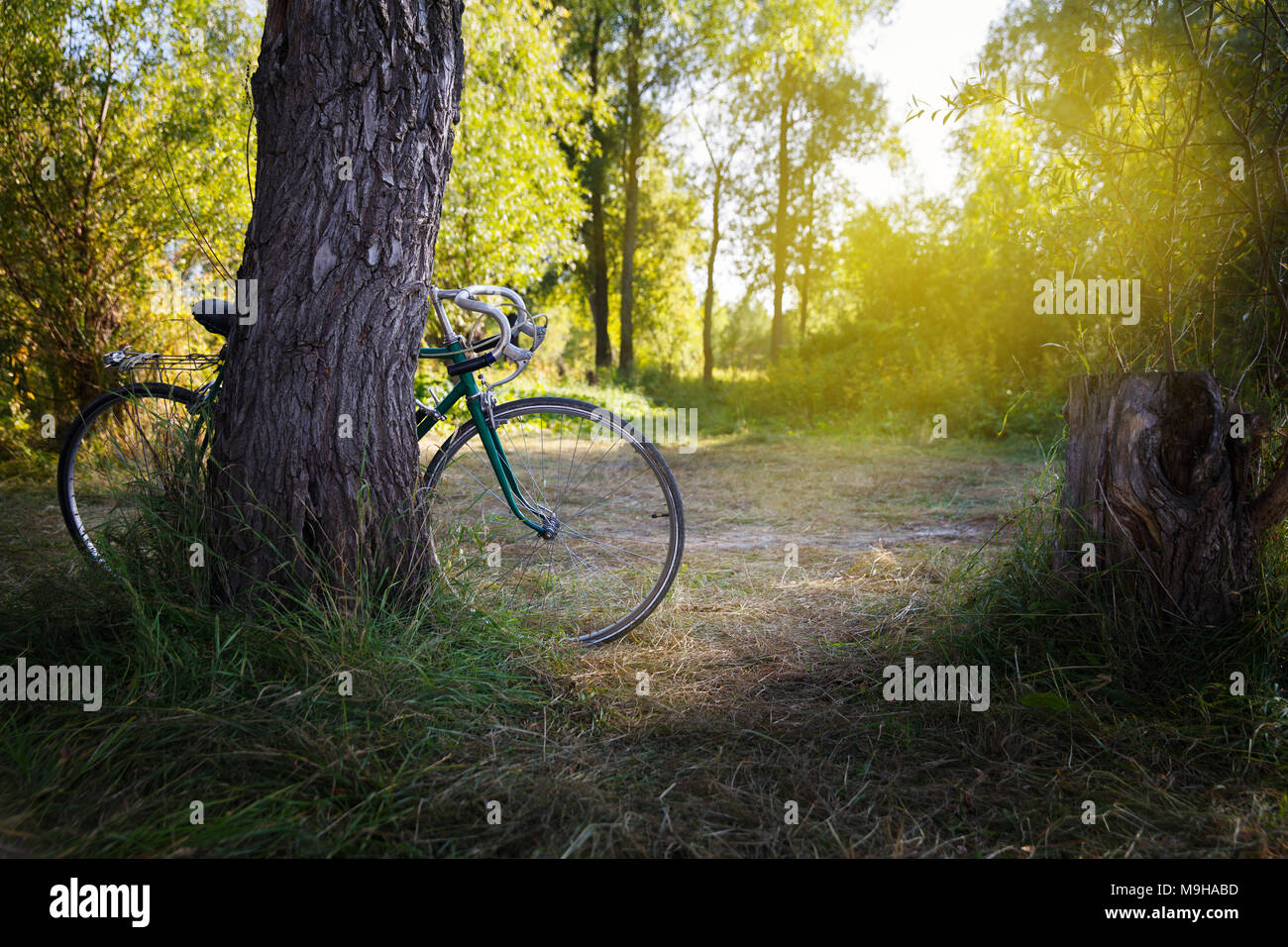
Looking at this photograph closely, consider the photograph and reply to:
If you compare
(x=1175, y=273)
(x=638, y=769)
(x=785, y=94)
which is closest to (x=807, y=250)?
(x=785, y=94)

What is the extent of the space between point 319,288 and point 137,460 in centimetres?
100

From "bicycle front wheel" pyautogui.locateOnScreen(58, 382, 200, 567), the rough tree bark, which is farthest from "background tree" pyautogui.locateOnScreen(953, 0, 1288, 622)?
"bicycle front wheel" pyautogui.locateOnScreen(58, 382, 200, 567)

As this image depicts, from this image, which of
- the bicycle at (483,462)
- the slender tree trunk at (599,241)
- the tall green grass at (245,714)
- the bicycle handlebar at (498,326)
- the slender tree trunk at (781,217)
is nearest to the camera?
the tall green grass at (245,714)

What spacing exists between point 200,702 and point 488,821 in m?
0.80

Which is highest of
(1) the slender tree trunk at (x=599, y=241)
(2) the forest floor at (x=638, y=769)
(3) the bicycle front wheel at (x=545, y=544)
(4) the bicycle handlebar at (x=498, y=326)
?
(1) the slender tree trunk at (x=599, y=241)

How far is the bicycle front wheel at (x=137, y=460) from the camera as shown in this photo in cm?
230

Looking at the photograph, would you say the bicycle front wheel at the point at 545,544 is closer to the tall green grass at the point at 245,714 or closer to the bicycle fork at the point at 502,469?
the bicycle fork at the point at 502,469

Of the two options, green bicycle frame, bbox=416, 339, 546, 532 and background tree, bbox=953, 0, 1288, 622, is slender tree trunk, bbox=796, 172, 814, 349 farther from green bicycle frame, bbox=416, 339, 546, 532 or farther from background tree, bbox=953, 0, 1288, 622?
green bicycle frame, bbox=416, 339, 546, 532

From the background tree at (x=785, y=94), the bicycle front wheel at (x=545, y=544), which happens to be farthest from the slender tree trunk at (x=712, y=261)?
the bicycle front wheel at (x=545, y=544)

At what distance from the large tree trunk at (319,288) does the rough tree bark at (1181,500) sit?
225 centimetres

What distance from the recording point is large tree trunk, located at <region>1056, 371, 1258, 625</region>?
2.14 metres

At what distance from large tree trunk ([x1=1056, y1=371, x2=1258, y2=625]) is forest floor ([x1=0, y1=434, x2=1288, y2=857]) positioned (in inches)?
15.8

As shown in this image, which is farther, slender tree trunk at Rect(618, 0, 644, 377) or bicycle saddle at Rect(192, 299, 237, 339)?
slender tree trunk at Rect(618, 0, 644, 377)

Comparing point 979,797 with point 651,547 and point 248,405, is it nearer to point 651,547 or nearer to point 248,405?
point 248,405
